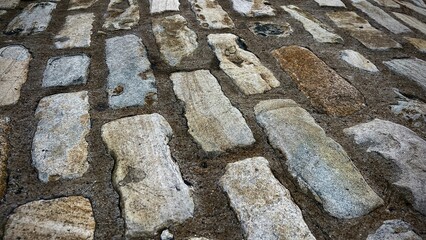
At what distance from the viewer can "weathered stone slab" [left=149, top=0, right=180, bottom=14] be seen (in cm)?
216

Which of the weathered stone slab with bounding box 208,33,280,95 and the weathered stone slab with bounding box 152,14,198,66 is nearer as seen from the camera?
the weathered stone slab with bounding box 208,33,280,95

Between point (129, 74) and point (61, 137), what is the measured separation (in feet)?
1.45

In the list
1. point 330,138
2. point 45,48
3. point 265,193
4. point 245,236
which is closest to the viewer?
point 245,236

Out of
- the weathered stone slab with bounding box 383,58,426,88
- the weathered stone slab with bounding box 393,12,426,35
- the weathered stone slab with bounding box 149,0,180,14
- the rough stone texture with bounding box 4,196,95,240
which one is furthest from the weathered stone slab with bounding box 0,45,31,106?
the weathered stone slab with bounding box 393,12,426,35

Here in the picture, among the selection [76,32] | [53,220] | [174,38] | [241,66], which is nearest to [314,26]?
[241,66]

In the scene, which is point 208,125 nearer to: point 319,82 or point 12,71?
point 319,82

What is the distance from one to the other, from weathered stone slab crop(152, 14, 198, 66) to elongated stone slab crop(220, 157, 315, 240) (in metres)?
0.72

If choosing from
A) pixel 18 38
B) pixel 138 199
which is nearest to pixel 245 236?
pixel 138 199

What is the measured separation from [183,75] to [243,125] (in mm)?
413

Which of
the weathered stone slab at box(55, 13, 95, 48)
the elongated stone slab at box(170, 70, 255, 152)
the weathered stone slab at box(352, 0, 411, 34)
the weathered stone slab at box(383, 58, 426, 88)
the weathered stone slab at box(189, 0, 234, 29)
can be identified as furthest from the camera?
the weathered stone slab at box(352, 0, 411, 34)

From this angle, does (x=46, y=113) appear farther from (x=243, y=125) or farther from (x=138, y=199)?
(x=243, y=125)

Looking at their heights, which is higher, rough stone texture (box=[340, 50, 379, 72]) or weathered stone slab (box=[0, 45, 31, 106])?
rough stone texture (box=[340, 50, 379, 72])

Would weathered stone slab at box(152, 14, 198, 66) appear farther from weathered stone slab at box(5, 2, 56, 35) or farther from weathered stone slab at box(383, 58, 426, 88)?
weathered stone slab at box(383, 58, 426, 88)

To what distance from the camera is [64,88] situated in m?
1.50
